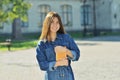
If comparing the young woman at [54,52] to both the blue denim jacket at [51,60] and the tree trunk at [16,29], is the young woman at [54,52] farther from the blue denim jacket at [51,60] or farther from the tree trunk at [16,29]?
the tree trunk at [16,29]

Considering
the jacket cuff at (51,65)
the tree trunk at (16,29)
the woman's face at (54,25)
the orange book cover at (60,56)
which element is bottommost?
the tree trunk at (16,29)

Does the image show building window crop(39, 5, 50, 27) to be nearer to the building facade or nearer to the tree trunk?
the building facade

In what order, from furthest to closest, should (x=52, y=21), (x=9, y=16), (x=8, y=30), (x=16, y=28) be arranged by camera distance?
(x=8, y=30), (x=16, y=28), (x=9, y=16), (x=52, y=21)

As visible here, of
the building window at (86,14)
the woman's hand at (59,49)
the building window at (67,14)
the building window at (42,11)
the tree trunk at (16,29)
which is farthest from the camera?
the building window at (86,14)

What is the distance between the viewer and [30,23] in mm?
52750

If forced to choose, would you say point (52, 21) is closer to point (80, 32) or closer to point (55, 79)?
point (55, 79)

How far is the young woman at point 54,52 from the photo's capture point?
15.9 ft

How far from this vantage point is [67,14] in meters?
54.2

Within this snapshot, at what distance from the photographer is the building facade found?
168ft

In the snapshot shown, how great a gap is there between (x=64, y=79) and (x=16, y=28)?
36.2m

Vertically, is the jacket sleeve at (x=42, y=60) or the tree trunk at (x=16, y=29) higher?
the jacket sleeve at (x=42, y=60)

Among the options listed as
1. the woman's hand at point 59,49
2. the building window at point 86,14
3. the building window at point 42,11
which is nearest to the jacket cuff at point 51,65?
the woman's hand at point 59,49

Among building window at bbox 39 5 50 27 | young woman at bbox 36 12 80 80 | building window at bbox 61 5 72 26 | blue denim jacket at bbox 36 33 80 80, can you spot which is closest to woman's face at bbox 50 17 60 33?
young woman at bbox 36 12 80 80

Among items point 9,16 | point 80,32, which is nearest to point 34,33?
point 80,32
